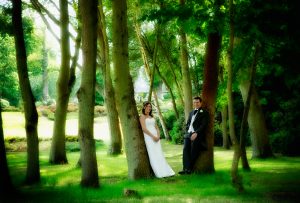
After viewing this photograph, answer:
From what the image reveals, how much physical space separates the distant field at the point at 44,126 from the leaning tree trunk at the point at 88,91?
68.9ft

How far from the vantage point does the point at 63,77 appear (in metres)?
16.8

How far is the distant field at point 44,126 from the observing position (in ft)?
108

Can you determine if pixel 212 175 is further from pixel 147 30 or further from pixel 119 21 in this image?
pixel 147 30

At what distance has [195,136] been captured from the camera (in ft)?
38.3

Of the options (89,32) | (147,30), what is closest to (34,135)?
(89,32)

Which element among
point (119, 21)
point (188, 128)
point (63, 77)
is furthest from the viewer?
point (63, 77)

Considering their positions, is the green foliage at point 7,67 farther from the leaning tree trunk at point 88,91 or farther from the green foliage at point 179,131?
the leaning tree trunk at point 88,91

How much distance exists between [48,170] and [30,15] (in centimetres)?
983

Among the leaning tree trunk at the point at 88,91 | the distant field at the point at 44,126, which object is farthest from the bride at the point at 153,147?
the distant field at the point at 44,126

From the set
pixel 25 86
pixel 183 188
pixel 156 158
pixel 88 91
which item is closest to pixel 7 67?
pixel 25 86

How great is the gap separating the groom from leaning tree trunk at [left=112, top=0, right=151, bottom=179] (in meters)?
1.37

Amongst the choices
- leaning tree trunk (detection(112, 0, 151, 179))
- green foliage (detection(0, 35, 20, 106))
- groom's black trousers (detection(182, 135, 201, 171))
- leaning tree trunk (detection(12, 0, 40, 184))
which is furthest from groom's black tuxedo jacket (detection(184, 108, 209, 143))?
green foliage (detection(0, 35, 20, 106))

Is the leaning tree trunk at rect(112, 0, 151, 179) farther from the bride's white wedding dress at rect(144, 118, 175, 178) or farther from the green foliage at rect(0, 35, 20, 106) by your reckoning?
the green foliage at rect(0, 35, 20, 106)

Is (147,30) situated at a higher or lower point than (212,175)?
higher
